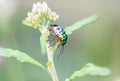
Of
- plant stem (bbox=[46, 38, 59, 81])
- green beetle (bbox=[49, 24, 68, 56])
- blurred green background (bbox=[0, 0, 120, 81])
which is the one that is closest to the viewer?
plant stem (bbox=[46, 38, 59, 81])

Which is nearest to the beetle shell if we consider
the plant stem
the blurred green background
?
the plant stem

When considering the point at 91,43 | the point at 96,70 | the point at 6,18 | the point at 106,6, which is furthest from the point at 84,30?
the point at 96,70

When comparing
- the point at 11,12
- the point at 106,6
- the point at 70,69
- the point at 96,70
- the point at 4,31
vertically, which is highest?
the point at 106,6

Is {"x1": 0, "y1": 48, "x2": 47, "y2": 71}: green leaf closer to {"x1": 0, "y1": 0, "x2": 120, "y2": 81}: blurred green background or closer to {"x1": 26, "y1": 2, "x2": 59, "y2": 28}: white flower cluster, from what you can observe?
{"x1": 26, "y1": 2, "x2": 59, "y2": 28}: white flower cluster

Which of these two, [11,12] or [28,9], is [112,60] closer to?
[11,12]

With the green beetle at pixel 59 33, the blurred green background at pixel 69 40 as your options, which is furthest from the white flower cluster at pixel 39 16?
the blurred green background at pixel 69 40

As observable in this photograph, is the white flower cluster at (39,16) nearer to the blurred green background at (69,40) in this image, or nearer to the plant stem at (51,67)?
the plant stem at (51,67)

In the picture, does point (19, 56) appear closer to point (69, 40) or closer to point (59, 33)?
point (59, 33)

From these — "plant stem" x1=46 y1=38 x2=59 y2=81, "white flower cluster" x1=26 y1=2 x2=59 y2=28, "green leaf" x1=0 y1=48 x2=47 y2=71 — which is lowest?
"plant stem" x1=46 y1=38 x2=59 y2=81
